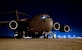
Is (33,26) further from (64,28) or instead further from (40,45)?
(40,45)

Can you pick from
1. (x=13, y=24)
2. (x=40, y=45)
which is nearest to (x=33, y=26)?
(x=13, y=24)

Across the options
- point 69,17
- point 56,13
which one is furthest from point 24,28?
point 69,17

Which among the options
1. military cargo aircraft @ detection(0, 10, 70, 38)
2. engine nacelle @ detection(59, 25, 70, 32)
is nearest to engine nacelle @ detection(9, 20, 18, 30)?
military cargo aircraft @ detection(0, 10, 70, 38)

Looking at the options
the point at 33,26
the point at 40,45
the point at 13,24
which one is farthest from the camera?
the point at 33,26

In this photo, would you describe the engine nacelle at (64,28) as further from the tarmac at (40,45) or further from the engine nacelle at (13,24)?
the tarmac at (40,45)

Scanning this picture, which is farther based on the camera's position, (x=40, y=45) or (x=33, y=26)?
(x=33, y=26)

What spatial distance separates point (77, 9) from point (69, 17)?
0.64 meters

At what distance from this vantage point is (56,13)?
6852 mm


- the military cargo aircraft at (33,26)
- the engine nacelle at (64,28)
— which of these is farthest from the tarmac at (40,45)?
the engine nacelle at (64,28)

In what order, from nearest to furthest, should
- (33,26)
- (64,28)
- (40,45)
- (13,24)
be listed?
1. (40,45)
2. (13,24)
3. (33,26)
4. (64,28)

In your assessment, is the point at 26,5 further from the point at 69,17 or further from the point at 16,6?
the point at 69,17

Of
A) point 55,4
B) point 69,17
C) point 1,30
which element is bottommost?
point 1,30

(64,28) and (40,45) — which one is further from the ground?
(64,28)

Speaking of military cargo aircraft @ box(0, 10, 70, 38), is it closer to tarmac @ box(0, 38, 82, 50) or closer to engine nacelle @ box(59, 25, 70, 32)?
engine nacelle @ box(59, 25, 70, 32)
